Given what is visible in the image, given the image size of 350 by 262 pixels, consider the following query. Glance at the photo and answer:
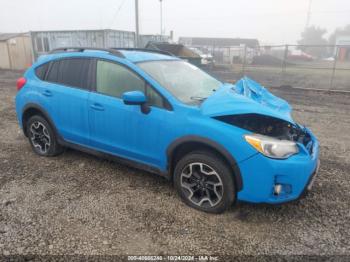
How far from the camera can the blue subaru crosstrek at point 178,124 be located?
2.86 m

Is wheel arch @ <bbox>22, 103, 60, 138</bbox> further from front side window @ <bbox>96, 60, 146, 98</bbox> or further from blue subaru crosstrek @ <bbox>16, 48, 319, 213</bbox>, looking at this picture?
front side window @ <bbox>96, 60, 146, 98</bbox>

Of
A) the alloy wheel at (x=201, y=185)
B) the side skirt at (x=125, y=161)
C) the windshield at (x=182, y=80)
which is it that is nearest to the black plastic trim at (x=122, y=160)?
the side skirt at (x=125, y=161)

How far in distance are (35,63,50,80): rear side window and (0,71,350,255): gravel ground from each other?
4.31ft

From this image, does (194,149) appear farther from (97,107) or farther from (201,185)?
(97,107)

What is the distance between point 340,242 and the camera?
9.10 ft

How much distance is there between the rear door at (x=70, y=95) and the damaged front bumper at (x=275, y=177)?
2.22m

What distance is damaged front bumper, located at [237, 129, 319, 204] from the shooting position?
9.08ft

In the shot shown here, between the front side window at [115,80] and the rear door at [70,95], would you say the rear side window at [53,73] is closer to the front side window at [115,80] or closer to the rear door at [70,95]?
the rear door at [70,95]

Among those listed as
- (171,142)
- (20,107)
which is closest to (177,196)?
(171,142)

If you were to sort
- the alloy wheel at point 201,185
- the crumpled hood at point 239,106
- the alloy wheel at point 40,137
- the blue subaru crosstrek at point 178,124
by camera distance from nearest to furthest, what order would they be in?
the blue subaru crosstrek at point 178,124 < the crumpled hood at point 239,106 < the alloy wheel at point 201,185 < the alloy wheel at point 40,137

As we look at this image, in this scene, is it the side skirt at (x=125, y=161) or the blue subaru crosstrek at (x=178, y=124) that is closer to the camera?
the blue subaru crosstrek at (x=178, y=124)

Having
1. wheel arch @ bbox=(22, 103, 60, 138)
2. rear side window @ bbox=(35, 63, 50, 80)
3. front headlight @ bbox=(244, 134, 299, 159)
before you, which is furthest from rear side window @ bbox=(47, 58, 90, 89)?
front headlight @ bbox=(244, 134, 299, 159)

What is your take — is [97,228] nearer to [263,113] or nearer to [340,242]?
[263,113]

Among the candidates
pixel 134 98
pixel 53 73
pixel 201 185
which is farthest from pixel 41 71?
pixel 201 185
